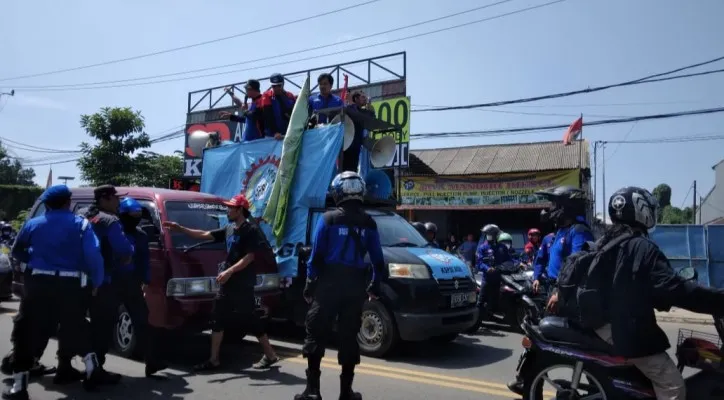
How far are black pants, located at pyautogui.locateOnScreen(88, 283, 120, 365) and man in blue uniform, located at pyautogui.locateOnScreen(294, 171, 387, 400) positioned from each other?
2117 mm

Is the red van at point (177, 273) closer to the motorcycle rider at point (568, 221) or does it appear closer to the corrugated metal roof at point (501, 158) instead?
the motorcycle rider at point (568, 221)

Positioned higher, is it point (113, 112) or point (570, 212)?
point (113, 112)

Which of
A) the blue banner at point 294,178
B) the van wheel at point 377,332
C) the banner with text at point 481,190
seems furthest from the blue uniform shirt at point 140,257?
the banner with text at point 481,190

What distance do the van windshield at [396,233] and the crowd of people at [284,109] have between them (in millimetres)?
1044

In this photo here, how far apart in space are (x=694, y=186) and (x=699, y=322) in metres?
32.0

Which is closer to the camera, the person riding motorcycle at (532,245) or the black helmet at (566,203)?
the black helmet at (566,203)

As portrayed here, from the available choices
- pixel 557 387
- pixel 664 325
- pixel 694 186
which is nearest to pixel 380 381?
pixel 557 387

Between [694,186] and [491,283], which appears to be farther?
[694,186]

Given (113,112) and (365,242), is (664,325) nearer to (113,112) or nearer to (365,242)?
(365,242)

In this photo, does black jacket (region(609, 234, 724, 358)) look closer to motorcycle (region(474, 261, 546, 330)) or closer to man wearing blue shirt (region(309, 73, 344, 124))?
motorcycle (region(474, 261, 546, 330))

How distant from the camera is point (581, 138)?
20.3 metres

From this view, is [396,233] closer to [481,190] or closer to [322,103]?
[322,103]

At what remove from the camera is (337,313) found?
4.65m

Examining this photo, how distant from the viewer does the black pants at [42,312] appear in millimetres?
4723
